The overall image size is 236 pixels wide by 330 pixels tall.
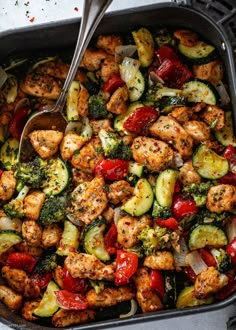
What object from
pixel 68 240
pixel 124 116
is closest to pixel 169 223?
pixel 68 240

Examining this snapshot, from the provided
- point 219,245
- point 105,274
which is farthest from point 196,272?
point 105,274

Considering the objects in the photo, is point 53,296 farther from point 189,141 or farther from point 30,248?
point 189,141

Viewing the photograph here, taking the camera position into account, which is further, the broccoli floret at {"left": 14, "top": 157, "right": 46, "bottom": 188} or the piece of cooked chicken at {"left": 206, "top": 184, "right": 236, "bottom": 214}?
the broccoli floret at {"left": 14, "top": 157, "right": 46, "bottom": 188}

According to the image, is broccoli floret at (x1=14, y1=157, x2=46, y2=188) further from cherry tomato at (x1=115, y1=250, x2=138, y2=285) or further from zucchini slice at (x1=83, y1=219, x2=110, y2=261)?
cherry tomato at (x1=115, y1=250, x2=138, y2=285)

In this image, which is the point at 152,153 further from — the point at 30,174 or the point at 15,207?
the point at 15,207

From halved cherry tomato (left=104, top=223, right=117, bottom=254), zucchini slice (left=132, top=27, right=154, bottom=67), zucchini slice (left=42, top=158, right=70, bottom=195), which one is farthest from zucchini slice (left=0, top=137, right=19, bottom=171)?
zucchini slice (left=132, top=27, right=154, bottom=67)
